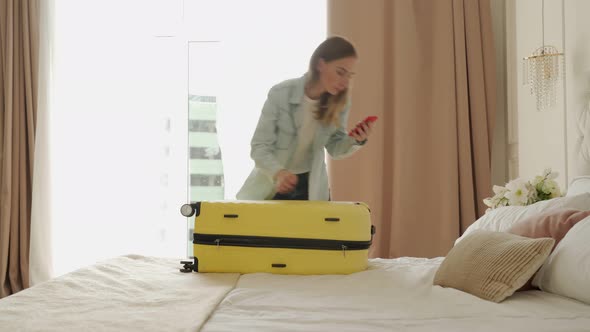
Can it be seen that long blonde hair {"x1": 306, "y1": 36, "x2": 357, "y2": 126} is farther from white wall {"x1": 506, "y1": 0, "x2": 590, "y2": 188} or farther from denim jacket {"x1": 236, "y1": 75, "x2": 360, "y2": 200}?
white wall {"x1": 506, "y1": 0, "x2": 590, "y2": 188}

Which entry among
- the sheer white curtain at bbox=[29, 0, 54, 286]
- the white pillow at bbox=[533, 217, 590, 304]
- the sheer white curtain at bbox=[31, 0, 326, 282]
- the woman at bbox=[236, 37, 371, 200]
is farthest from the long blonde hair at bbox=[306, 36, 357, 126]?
the sheer white curtain at bbox=[29, 0, 54, 286]

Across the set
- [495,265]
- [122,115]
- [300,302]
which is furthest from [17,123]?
[495,265]

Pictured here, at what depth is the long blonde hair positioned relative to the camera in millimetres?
2092

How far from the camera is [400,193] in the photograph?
11.5 ft

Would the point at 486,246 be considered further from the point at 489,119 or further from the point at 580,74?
the point at 489,119

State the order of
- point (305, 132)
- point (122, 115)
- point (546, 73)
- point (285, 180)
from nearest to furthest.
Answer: point (285, 180), point (305, 132), point (546, 73), point (122, 115)

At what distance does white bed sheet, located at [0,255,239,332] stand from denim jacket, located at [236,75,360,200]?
1.97 ft

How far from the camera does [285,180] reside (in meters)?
2.08

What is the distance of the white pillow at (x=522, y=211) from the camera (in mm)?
1639

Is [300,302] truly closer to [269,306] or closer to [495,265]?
[269,306]

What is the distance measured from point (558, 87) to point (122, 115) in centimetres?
269

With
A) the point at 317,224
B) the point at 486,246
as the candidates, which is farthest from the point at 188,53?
the point at 486,246

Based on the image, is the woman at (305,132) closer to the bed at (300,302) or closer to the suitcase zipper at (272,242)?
the suitcase zipper at (272,242)

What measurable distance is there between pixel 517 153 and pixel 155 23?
250 centimetres
